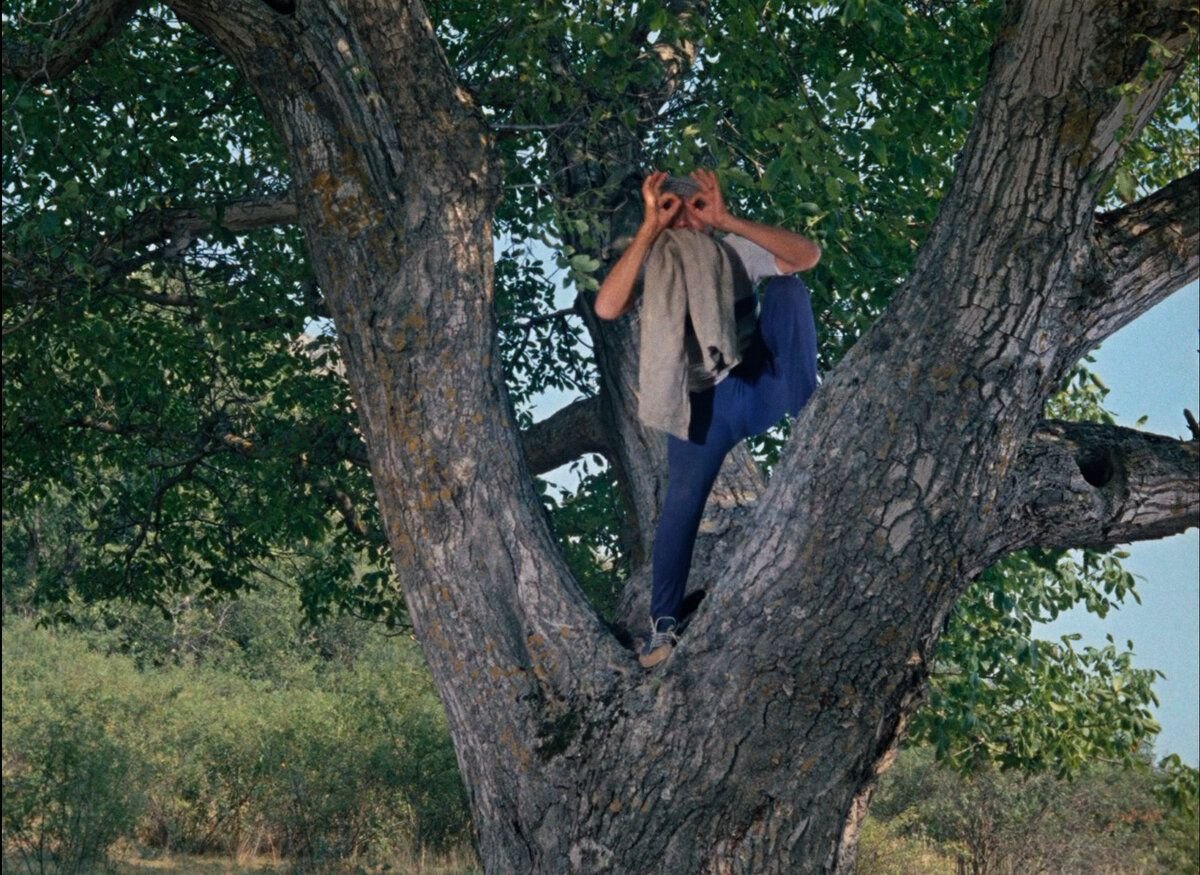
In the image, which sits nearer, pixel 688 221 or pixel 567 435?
pixel 688 221

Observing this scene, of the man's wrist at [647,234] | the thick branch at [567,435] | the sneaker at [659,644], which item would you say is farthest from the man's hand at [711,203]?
the thick branch at [567,435]

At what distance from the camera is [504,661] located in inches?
211

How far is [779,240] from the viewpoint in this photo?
5.17 m

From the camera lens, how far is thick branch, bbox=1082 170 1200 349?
519cm

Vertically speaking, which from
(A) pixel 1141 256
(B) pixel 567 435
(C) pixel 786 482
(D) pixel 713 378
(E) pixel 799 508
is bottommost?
(E) pixel 799 508

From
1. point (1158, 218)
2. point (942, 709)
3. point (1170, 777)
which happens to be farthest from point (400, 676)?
point (1158, 218)

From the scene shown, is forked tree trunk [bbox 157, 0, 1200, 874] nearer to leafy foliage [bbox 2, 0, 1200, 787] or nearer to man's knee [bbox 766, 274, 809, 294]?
man's knee [bbox 766, 274, 809, 294]

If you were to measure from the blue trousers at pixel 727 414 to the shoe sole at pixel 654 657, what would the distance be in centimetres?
23

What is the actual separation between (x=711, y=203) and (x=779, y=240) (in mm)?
289

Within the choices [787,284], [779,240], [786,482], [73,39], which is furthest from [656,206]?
[73,39]

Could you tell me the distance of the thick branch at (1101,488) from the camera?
539cm

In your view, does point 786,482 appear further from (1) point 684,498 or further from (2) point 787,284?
(2) point 787,284

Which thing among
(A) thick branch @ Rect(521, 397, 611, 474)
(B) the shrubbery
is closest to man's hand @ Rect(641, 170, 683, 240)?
(A) thick branch @ Rect(521, 397, 611, 474)

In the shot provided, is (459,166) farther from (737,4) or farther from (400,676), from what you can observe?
(400,676)
